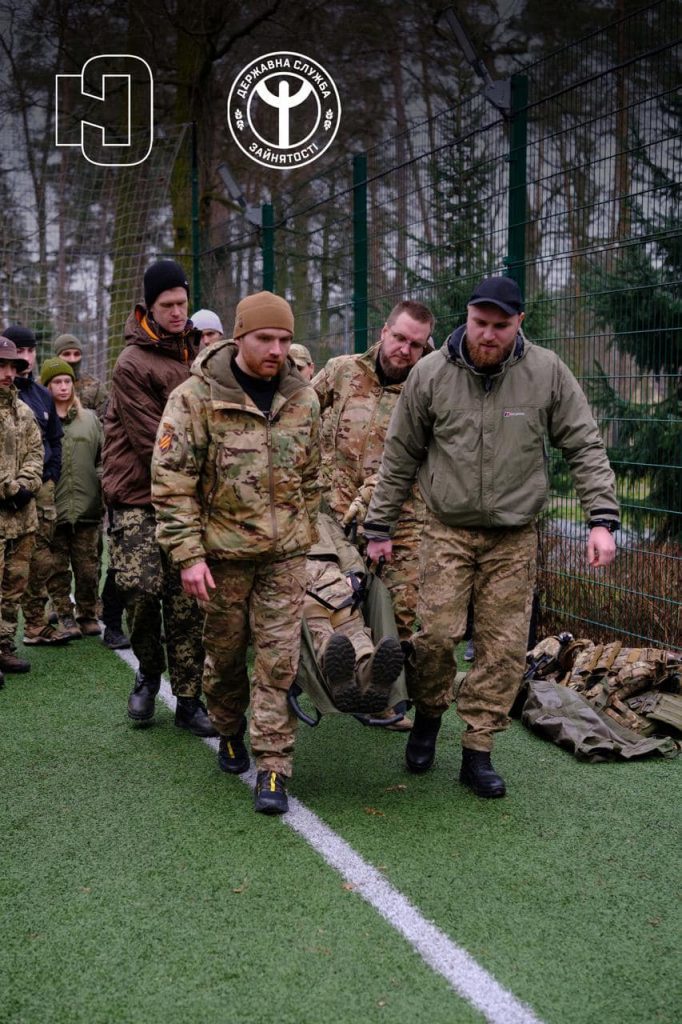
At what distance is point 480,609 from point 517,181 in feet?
11.8

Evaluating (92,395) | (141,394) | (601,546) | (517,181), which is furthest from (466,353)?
(92,395)

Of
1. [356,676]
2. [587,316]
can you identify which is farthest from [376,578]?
[587,316]

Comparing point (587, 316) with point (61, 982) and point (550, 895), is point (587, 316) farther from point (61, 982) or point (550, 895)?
point (61, 982)

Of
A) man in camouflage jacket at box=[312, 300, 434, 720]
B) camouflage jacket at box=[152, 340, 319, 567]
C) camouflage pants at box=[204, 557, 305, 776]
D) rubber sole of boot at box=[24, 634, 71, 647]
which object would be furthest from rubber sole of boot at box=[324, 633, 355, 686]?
rubber sole of boot at box=[24, 634, 71, 647]

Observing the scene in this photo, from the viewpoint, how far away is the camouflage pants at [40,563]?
7523 millimetres

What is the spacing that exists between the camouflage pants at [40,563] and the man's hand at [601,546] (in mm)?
4416

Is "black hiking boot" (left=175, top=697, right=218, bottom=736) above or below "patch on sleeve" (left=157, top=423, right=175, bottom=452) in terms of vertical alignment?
below

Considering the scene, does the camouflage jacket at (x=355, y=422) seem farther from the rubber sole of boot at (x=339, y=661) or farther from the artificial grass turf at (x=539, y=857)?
the rubber sole of boot at (x=339, y=661)

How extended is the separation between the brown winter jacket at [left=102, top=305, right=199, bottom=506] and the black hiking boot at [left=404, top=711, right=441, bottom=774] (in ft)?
5.86

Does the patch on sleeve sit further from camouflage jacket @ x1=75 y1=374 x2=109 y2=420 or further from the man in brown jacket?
camouflage jacket @ x1=75 y1=374 x2=109 y2=420

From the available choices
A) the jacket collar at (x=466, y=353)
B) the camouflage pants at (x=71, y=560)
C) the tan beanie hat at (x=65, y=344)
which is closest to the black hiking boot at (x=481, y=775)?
the jacket collar at (x=466, y=353)

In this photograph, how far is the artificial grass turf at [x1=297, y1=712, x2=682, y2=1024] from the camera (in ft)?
10.4

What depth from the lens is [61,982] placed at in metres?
3.13

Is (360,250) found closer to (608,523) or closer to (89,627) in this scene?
(89,627)
